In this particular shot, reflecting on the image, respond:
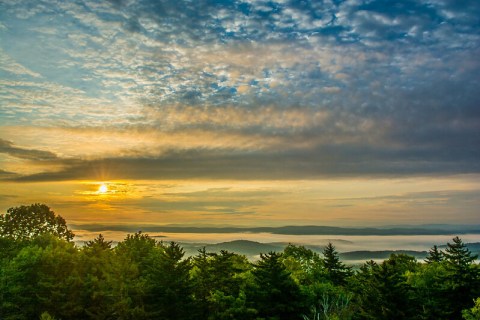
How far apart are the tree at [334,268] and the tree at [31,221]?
52.8 m

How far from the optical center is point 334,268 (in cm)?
7250

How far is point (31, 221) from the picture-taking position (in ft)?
280

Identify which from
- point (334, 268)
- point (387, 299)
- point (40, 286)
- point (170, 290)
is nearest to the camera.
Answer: point (170, 290)

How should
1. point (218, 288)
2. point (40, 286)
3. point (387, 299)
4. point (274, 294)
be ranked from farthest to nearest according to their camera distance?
point (218, 288) → point (274, 294) → point (40, 286) → point (387, 299)

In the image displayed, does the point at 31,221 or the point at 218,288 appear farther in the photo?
the point at 31,221

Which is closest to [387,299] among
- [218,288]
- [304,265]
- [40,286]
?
[218,288]

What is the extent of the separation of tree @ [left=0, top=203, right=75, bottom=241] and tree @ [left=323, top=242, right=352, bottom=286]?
5284 centimetres

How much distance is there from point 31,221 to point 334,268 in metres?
60.2

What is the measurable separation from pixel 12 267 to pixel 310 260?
55602 mm

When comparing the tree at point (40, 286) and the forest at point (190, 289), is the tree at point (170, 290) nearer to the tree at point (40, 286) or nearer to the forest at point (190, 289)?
the forest at point (190, 289)

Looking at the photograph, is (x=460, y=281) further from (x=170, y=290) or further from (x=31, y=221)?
(x=31, y=221)

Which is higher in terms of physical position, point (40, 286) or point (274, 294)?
point (40, 286)

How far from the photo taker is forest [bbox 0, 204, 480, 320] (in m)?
47.2

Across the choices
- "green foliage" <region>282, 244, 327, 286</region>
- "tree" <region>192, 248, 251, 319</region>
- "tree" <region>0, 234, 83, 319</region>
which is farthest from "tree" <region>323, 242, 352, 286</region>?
"tree" <region>0, 234, 83, 319</region>
